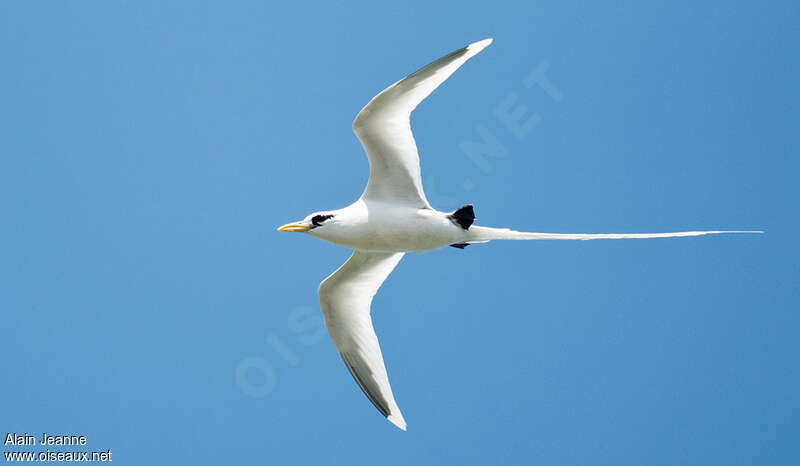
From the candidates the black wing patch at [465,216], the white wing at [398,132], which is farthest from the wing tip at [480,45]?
the black wing patch at [465,216]

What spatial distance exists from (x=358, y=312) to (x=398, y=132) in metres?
2.90

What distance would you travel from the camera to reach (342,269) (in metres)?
12.5

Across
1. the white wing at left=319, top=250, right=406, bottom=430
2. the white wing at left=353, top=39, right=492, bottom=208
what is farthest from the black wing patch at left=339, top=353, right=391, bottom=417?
the white wing at left=353, top=39, right=492, bottom=208

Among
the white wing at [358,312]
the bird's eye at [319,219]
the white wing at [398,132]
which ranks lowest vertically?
the white wing at [358,312]

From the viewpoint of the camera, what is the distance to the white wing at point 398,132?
10.5 meters

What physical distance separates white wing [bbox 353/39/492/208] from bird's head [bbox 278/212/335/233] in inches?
22.4

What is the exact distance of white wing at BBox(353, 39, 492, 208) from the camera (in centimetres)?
1051

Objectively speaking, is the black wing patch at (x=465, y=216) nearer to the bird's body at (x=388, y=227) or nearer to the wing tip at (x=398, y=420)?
the bird's body at (x=388, y=227)

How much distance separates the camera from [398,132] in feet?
36.2

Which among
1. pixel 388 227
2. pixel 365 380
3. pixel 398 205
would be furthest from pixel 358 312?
pixel 398 205

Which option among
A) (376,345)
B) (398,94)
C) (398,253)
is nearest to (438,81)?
(398,94)

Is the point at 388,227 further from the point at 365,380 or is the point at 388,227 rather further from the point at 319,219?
the point at 365,380

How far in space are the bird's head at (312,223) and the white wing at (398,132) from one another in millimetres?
569

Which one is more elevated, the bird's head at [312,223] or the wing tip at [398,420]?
the bird's head at [312,223]
